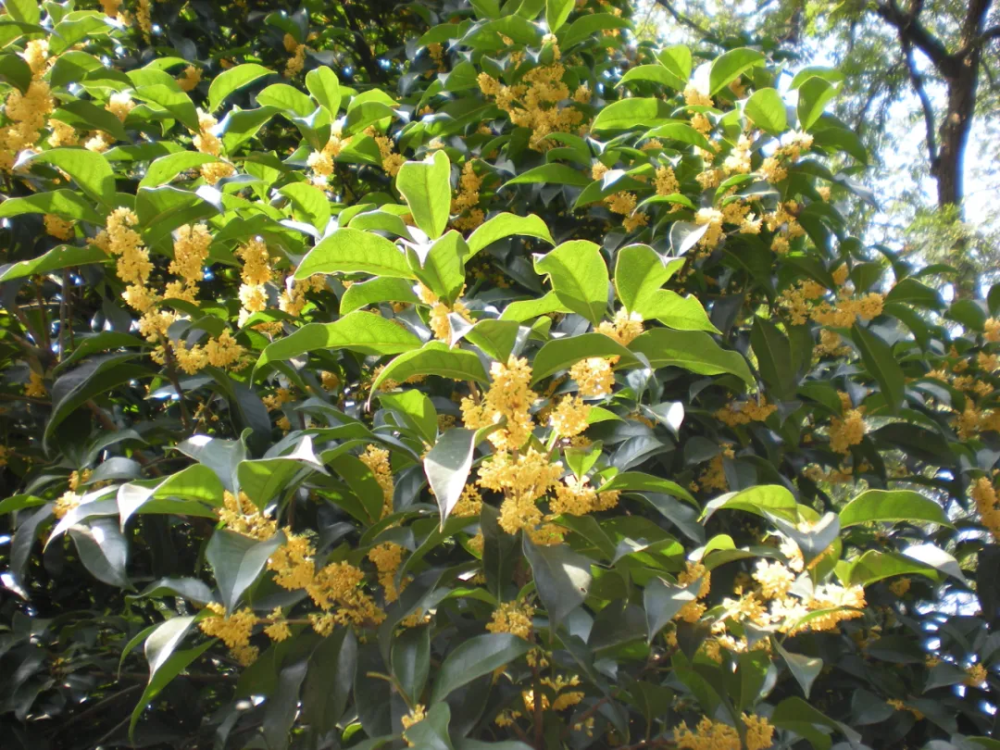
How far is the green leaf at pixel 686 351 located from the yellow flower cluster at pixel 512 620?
0.47 meters

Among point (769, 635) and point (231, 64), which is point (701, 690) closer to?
point (769, 635)

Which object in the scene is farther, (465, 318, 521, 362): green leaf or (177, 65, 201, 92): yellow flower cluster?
(177, 65, 201, 92): yellow flower cluster

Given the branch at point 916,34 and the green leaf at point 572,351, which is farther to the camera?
the branch at point 916,34

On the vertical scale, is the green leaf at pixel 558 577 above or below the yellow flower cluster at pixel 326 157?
below

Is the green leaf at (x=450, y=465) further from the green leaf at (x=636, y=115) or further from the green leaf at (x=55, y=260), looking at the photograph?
the green leaf at (x=636, y=115)

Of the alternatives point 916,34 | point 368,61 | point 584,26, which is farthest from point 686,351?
point 916,34

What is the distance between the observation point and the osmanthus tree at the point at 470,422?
4.49 feet

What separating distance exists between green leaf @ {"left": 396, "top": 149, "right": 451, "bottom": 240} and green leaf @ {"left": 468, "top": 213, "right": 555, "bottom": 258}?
70 mm

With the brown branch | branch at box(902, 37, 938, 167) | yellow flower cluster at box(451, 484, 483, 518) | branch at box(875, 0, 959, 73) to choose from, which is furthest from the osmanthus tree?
branch at box(902, 37, 938, 167)

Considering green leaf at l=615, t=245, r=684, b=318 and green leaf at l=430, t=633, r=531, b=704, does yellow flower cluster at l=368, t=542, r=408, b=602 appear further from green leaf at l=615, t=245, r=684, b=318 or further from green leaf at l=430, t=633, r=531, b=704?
green leaf at l=615, t=245, r=684, b=318

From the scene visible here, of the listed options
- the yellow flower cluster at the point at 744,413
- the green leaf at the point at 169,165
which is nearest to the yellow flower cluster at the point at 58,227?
the green leaf at the point at 169,165

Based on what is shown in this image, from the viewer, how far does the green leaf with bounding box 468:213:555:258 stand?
58.1 inches

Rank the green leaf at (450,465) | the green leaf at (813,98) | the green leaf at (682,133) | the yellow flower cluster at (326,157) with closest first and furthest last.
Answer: the green leaf at (450,465) → the green leaf at (813,98) → the green leaf at (682,133) → the yellow flower cluster at (326,157)

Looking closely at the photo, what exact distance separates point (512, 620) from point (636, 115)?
154cm
